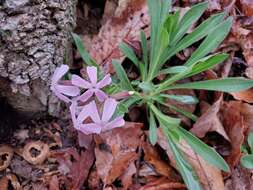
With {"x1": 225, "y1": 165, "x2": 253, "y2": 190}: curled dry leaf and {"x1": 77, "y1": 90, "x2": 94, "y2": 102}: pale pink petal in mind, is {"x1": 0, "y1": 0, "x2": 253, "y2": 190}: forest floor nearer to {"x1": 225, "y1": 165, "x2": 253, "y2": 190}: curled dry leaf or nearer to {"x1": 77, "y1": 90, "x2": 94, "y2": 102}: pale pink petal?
{"x1": 225, "y1": 165, "x2": 253, "y2": 190}: curled dry leaf

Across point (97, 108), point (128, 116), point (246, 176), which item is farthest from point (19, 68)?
point (246, 176)

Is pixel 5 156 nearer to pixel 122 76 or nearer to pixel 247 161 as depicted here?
pixel 122 76

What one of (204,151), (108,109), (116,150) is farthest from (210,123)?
(108,109)

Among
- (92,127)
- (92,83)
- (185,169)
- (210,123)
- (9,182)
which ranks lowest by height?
(9,182)

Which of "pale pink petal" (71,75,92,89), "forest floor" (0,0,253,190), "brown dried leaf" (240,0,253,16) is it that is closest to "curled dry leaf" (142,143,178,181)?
"forest floor" (0,0,253,190)

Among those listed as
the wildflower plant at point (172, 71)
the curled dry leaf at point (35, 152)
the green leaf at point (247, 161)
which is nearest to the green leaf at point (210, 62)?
the wildflower plant at point (172, 71)
